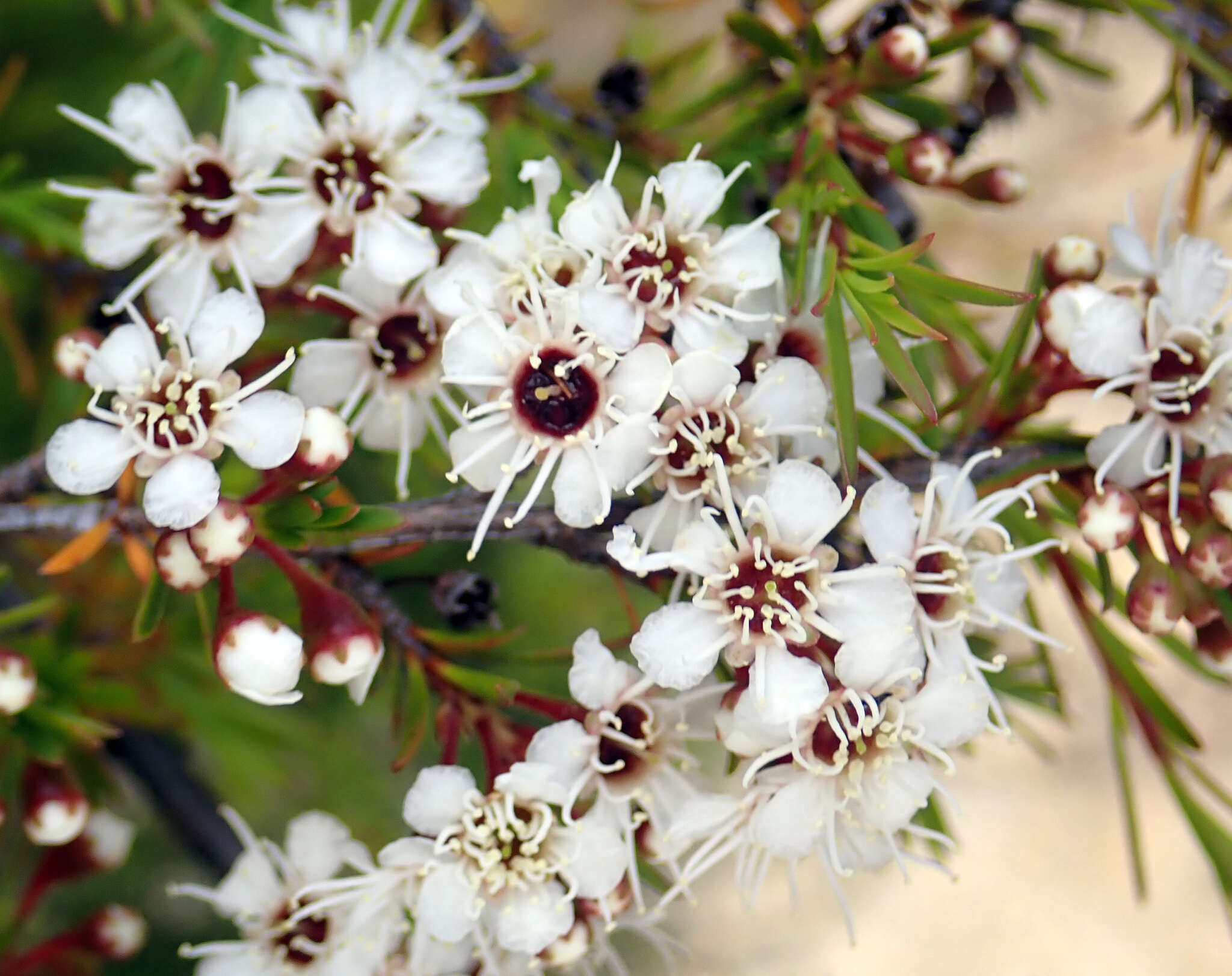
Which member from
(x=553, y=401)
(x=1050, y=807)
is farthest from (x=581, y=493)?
(x=1050, y=807)

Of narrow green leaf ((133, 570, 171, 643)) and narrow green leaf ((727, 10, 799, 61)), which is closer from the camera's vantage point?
narrow green leaf ((133, 570, 171, 643))

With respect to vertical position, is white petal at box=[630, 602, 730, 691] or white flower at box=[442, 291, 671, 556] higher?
white flower at box=[442, 291, 671, 556]

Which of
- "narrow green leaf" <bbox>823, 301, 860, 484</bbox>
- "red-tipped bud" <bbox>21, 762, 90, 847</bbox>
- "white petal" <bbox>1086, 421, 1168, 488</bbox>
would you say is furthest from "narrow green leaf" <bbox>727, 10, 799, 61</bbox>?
"red-tipped bud" <bbox>21, 762, 90, 847</bbox>

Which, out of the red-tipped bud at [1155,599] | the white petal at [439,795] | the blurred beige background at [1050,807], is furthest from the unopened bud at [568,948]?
the blurred beige background at [1050,807]

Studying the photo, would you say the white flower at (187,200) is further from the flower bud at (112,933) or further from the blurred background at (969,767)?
the blurred background at (969,767)

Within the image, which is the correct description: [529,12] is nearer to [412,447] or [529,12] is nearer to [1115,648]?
[412,447]

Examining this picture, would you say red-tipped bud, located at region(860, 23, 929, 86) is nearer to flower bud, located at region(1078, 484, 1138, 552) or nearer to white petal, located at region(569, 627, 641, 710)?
flower bud, located at region(1078, 484, 1138, 552)

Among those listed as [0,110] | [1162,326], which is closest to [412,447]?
[1162,326]
